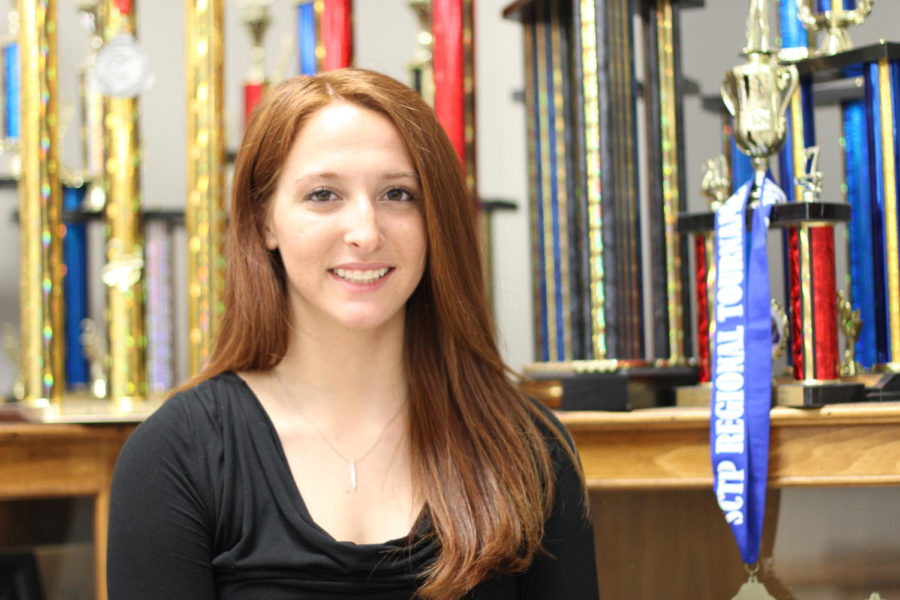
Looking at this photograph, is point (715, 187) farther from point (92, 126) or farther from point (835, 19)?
point (92, 126)

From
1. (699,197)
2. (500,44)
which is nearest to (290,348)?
(699,197)

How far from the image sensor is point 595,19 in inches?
54.9

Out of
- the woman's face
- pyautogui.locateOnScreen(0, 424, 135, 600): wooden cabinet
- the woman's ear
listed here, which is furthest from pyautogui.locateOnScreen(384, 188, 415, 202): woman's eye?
pyautogui.locateOnScreen(0, 424, 135, 600): wooden cabinet

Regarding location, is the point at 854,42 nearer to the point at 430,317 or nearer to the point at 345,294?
the point at 430,317

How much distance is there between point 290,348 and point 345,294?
0.11m

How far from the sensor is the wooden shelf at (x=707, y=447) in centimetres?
119

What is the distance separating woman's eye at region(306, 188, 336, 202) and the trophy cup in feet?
2.61

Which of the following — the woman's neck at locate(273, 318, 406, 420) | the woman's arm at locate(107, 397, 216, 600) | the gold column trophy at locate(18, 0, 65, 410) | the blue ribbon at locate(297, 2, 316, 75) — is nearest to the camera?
the woman's arm at locate(107, 397, 216, 600)

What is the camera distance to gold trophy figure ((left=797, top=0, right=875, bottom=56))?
134 centimetres

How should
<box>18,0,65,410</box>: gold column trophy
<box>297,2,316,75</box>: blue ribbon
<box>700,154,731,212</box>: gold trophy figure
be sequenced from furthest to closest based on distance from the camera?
<box>297,2,316,75</box>: blue ribbon < <box>18,0,65,410</box>: gold column trophy < <box>700,154,731,212</box>: gold trophy figure

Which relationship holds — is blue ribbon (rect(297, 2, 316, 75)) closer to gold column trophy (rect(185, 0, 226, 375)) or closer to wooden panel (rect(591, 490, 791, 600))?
gold column trophy (rect(185, 0, 226, 375))

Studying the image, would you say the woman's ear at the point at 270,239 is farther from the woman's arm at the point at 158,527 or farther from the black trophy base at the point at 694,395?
the black trophy base at the point at 694,395

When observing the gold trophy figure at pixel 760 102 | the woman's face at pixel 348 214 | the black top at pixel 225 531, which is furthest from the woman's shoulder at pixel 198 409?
the gold trophy figure at pixel 760 102

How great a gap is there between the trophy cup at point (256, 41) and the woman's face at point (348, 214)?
785 mm
